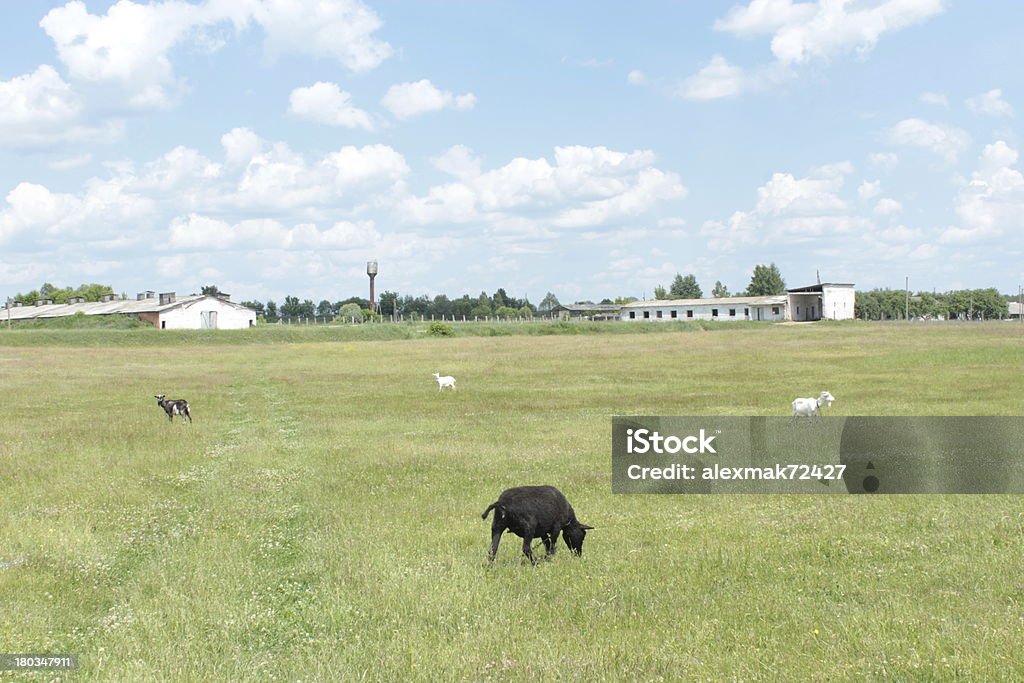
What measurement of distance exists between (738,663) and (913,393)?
110 ft

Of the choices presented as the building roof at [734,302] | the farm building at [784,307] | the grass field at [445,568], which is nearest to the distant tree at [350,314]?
the building roof at [734,302]

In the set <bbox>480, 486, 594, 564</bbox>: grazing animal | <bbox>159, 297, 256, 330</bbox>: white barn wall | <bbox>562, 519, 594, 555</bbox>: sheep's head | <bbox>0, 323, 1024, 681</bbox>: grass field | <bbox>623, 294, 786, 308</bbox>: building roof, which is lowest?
<bbox>0, 323, 1024, 681</bbox>: grass field

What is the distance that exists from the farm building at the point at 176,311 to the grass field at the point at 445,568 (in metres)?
106

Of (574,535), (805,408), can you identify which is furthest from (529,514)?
(805,408)

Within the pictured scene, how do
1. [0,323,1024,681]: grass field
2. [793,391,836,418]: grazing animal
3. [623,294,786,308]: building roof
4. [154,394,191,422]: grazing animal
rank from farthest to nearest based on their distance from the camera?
[623,294,786,308]: building roof
[154,394,191,422]: grazing animal
[793,391,836,418]: grazing animal
[0,323,1024,681]: grass field

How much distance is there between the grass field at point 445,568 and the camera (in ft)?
31.9

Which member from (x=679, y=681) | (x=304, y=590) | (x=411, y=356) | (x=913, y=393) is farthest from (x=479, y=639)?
(x=411, y=356)

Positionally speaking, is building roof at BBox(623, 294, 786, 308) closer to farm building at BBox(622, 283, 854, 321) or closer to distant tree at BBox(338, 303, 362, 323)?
farm building at BBox(622, 283, 854, 321)

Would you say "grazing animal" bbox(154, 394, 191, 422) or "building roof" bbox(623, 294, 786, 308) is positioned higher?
"building roof" bbox(623, 294, 786, 308)

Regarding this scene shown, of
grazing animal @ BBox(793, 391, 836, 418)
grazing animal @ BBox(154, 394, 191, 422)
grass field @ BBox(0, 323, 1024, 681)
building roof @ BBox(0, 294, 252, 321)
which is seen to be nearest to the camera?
grass field @ BBox(0, 323, 1024, 681)

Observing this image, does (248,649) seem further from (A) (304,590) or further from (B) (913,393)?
(B) (913,393)

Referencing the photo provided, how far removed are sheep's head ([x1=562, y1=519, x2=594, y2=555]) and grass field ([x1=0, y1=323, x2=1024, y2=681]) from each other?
10.6 inches

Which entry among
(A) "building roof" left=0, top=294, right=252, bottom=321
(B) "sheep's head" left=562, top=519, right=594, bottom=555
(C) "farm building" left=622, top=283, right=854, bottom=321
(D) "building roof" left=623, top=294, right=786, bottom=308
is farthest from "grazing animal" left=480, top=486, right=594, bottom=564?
(D) "building roof" left=623, top=294, right=786, bottom=308

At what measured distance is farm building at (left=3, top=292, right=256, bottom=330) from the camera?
13262cm
